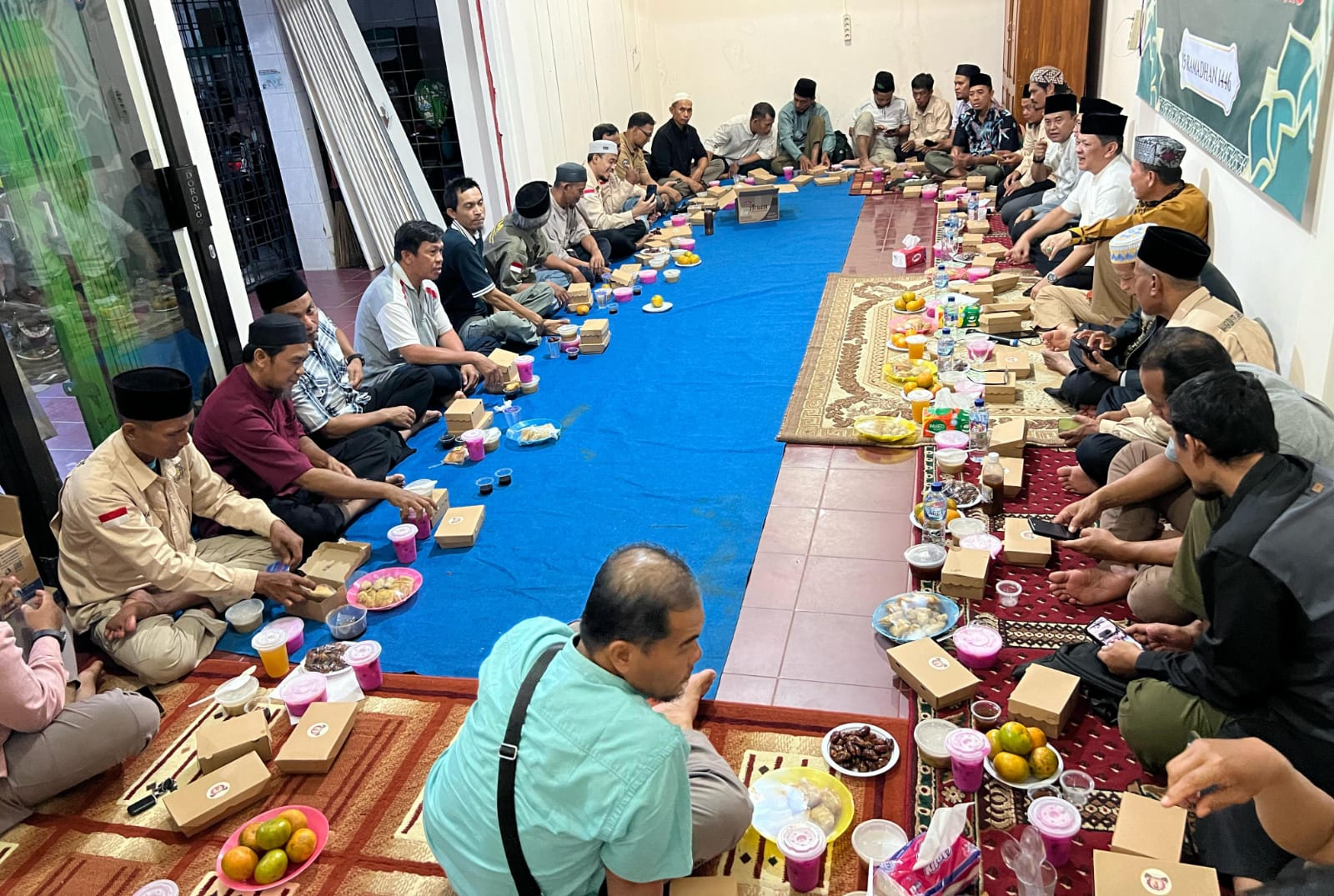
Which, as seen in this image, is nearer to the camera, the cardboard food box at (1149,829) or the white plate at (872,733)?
the cardboard food box at (1149,829)

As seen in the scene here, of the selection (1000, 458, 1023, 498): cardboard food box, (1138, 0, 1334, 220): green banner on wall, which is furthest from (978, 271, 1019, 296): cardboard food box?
(1000, 458, 1023, 498): cardboard food box

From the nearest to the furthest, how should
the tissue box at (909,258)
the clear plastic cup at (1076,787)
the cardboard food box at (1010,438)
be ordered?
the clear plastic cup at (1076,787) < the cardboard food box at (1010,438) < the tissue box at (909,258)

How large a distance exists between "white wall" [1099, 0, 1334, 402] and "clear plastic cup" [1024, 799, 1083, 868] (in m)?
2.12

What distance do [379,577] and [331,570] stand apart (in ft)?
0.66

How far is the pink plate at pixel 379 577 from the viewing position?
3.82 meters

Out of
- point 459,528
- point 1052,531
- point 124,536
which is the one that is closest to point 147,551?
point 124,536

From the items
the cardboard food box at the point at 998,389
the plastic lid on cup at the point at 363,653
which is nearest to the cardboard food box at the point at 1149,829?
the plastic lid on cup at the point at 363,653

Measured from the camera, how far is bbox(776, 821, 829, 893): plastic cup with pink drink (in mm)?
2344

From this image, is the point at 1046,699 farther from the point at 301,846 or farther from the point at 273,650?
the point at 273,650

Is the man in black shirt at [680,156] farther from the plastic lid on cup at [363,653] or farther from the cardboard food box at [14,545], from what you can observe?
the plastic lid on cup at [363,653]

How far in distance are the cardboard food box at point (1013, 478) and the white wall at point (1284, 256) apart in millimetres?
1117

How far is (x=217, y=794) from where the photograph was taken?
2.79 meters

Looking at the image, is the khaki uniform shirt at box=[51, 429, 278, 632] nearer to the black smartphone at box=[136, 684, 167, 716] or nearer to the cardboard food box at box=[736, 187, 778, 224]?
the black smartphone at box=[136, 684, 167, 716]

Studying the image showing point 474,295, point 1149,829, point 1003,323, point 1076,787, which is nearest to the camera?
point 1149,829
